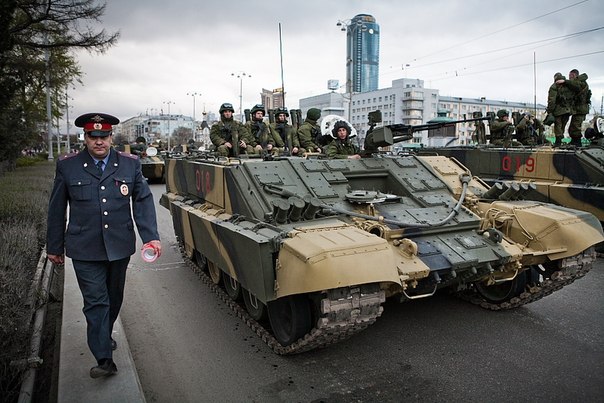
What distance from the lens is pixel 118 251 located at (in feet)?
13.2

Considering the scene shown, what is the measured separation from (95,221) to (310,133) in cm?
787

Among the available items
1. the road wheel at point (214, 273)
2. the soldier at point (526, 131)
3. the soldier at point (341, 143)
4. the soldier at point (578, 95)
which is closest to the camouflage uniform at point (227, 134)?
the soldier at point (341, 143)

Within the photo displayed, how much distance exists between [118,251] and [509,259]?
3732mm

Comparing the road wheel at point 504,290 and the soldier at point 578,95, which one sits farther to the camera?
the soldier at point 578,95

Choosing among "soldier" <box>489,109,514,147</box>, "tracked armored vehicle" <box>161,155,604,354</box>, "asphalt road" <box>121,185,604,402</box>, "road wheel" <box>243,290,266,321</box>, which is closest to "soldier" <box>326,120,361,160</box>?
"tracked armored vehicle" <box>161,155,604,354</box>

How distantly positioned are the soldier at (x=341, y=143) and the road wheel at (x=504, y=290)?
260cm

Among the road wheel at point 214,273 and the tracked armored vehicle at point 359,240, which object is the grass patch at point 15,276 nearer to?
the tracked armored vehicle at point 359,240

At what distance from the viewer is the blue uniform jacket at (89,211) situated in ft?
13.0

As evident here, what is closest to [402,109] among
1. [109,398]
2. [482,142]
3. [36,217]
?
[482,142]

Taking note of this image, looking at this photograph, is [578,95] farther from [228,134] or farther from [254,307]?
[254,307]

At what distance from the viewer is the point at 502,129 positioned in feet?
45.7

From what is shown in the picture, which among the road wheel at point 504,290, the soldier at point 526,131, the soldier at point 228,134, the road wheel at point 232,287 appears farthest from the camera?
the soldier at point 526,131

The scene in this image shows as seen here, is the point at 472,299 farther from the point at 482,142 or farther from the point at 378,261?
the point at 482,142

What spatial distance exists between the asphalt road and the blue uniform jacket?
4.28 ft
